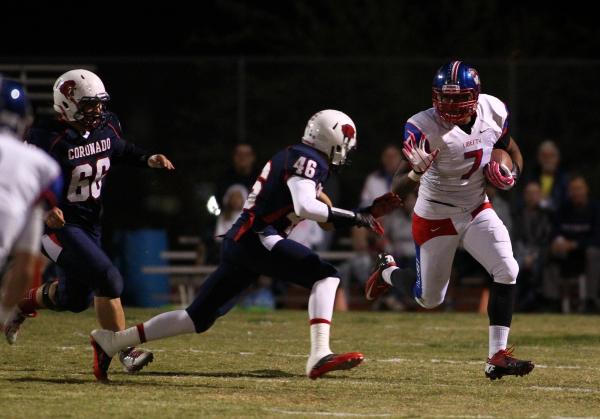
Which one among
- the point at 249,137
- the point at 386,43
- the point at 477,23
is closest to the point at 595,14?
the point at 477,23

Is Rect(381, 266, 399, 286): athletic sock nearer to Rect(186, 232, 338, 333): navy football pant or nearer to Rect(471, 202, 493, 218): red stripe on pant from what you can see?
Rect(471, 202, 493, 218): red stripe on pant

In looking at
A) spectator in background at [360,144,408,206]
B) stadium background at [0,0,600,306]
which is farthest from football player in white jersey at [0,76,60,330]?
stadium background at [0,0,600,306]

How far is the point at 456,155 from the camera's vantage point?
8.08m

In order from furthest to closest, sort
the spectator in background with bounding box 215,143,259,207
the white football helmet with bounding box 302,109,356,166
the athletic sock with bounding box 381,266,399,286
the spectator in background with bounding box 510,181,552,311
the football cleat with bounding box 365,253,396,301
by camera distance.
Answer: the spectator in background with bounding box 510,181,552,311
the spectator in background with bounding box 215,143,259,207
the football cleat with bounding box 365,253,396,301
the athletic sock with bounding box 381,266,399,286
the white football helmet with bounding box 302,109,356,166

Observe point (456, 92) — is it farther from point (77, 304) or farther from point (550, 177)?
point (550, 177)

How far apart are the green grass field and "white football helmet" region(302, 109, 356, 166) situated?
4.10 feet

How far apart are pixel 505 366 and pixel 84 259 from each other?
7.86ft

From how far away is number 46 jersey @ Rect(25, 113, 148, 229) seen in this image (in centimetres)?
804

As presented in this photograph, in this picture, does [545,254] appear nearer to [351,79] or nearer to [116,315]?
[351,79]

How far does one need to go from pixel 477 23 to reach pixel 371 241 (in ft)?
24.8

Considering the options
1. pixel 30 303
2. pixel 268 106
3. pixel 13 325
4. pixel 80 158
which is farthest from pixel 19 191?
pixel 268 106

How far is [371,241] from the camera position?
47.9 ft

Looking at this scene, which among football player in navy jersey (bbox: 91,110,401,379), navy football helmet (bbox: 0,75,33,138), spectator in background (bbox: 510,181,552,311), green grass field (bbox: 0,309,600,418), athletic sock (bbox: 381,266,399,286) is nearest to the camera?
navy football helmet (bbox: 0,75,33,138)

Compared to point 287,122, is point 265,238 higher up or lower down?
lower down
